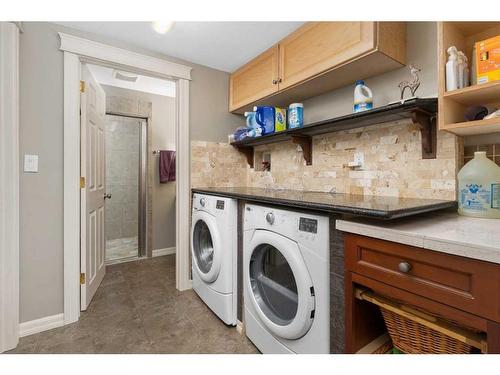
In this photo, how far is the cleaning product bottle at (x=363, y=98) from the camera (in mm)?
1393

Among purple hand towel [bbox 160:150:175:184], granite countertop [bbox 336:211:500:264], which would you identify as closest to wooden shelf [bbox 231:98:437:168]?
granite countertop [bbox 336:211:500:264]

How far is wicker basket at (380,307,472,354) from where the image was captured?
83 centimetres

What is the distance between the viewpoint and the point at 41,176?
1613 mm

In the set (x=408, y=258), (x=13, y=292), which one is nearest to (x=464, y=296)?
(x=408, y=258)

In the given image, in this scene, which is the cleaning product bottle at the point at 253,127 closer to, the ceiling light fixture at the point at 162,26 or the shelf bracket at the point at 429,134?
the ceiling light fixture at the point at 162,26

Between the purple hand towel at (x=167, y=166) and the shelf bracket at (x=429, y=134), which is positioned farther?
the purple hand towel at (x=167, y=166)

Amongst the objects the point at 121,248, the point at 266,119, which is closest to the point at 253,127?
the point at 266,119

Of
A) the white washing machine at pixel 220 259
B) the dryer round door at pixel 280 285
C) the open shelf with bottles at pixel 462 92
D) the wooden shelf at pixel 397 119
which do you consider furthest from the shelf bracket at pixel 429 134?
the white washing machine at pixel 220 259

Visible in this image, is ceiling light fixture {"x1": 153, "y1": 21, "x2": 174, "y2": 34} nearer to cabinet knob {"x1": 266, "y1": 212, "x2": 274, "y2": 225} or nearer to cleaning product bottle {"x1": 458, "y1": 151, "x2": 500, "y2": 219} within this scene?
cabinet knob {"x1": 266, "y1": 212, "x2": 274, "y2": 225}

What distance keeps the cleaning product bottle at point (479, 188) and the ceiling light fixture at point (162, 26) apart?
1.98 metres

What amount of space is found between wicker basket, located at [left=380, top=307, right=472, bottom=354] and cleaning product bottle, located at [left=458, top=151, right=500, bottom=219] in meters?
0.58

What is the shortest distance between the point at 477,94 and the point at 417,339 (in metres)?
1.05

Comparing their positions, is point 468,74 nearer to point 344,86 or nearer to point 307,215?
point 344,86
